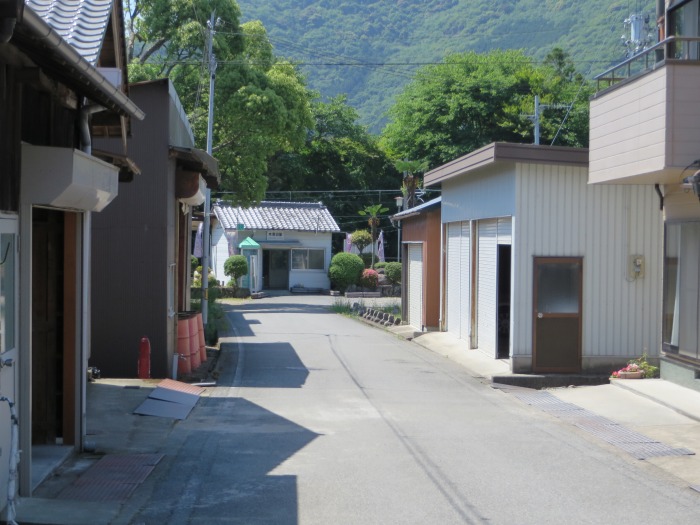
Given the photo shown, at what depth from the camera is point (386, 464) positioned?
9.14 meters

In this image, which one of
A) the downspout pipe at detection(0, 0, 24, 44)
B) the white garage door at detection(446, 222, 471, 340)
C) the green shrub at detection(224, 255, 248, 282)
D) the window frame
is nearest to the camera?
the downspout pipe at detection(0, 0, 24, 44)

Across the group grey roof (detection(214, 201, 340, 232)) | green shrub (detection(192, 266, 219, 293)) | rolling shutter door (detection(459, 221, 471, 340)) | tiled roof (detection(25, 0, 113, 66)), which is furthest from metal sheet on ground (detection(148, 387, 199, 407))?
grey roof (detection(214, 201, 340, 232))

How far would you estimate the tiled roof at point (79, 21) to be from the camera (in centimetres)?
787

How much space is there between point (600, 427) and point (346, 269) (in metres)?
36.2

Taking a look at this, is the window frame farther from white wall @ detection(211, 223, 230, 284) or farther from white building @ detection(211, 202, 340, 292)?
white wall @ detection(211, 223, 230, 284)

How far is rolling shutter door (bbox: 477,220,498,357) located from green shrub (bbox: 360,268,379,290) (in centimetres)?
2834

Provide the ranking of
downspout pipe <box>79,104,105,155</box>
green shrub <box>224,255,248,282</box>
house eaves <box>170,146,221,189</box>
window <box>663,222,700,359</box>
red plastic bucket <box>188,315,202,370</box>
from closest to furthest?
downspout pipe <box>79,104,105,155</box>
window <box>663,222,700,359</box>
house eaves <box>170,146,221,189</box>
red plastic bucket <box>188,315,202,370</box>
green shrub <box>224,255,248,282</box>

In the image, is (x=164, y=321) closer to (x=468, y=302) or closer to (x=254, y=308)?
(x=468, y=302)

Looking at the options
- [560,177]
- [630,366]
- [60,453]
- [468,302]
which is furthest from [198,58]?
[60,453]

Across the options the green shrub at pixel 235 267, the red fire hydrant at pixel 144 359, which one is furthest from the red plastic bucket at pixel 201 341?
the green shrub at pixel 235 267

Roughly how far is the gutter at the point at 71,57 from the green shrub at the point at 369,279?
39301mm

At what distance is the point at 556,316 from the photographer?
53.0 feet

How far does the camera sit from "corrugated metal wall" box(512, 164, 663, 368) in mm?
16141

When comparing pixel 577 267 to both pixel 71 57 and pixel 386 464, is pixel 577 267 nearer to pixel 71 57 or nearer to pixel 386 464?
pixel 386 464
